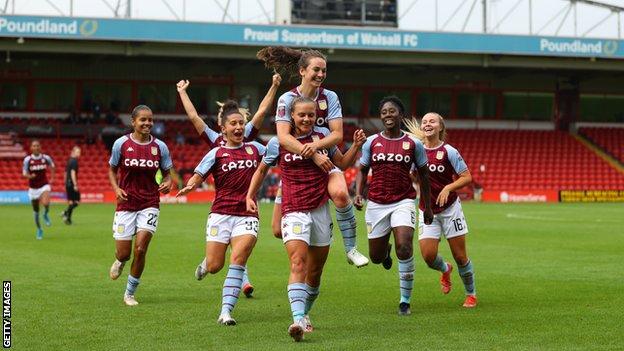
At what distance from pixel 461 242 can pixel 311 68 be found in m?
3.03

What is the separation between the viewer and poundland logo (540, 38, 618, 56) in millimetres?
47703

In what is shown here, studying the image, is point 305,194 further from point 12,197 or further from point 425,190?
point 12,197

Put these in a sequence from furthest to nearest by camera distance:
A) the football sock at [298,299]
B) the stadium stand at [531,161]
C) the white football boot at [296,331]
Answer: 1. the stadium stand at [531,161]
2. the football sock at [298,299]
3. the white football boot at [296,331]

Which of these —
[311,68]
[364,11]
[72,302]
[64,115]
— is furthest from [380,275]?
[64,115]

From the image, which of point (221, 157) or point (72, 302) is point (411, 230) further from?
point (72, 302)

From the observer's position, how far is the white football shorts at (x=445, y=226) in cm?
1157

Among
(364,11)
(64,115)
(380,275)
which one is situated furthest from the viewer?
(64,115)

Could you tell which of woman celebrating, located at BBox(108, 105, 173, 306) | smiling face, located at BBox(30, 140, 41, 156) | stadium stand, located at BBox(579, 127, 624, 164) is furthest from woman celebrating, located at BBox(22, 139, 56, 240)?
stadium stand, located at BBox(579, 127, 624, 164)

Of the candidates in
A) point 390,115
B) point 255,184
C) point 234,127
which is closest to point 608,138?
point 390,115

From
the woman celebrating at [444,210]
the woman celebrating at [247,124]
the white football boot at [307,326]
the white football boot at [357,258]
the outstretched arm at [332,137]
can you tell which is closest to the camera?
the white football boot at [307,326]

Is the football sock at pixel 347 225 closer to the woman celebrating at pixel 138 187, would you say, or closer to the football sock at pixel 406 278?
the football sock at pixel 406 278

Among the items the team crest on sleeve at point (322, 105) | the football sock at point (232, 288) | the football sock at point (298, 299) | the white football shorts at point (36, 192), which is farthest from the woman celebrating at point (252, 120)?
the white football shorts at point (36, 192)

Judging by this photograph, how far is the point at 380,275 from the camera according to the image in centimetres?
1523

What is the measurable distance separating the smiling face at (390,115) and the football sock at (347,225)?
1.04 m
